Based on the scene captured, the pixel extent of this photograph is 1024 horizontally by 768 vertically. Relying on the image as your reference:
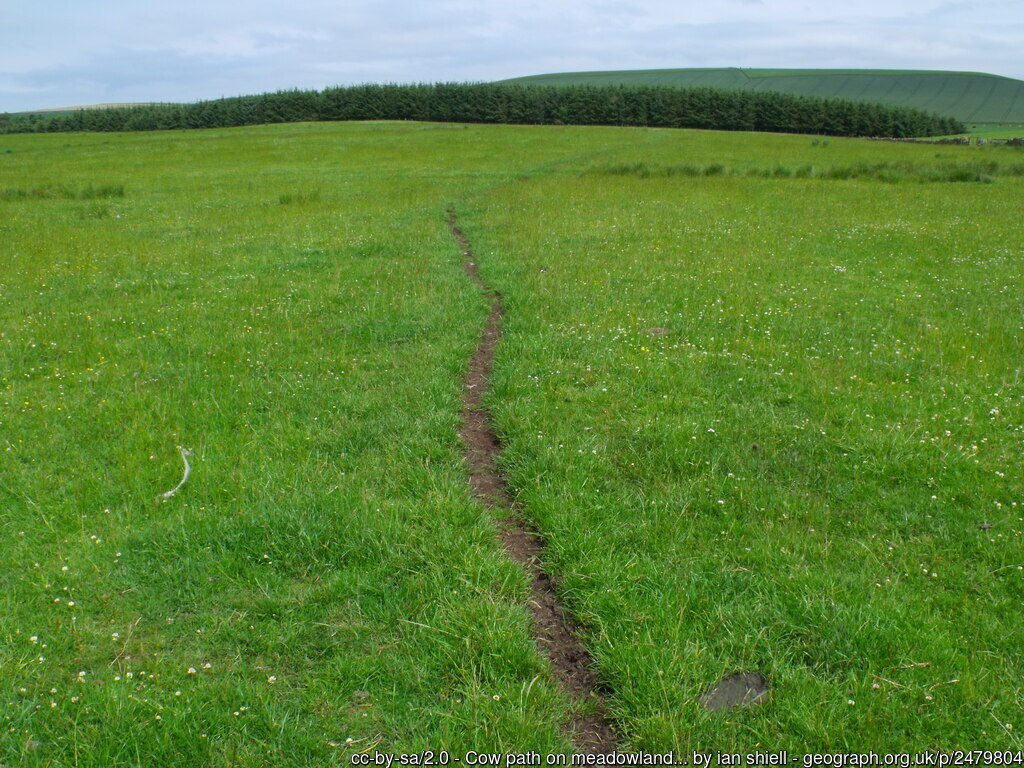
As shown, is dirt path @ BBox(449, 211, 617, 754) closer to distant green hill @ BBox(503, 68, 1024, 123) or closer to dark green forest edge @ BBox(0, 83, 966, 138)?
dark green forest edge @ BBox(0, 83, 966, 138)

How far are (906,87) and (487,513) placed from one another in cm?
16867

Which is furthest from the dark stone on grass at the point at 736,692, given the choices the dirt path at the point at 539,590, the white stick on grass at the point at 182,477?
the white stick on grass at the point at 182,477

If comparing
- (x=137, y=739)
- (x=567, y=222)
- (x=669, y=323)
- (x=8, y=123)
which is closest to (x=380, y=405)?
(x=137, y=739)

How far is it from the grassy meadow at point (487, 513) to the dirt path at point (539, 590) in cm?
11

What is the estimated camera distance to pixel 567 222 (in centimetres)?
2028

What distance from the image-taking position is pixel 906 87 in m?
139

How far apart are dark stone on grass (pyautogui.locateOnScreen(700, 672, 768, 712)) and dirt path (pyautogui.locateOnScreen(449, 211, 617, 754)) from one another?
0.60 meters

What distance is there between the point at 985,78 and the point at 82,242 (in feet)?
588

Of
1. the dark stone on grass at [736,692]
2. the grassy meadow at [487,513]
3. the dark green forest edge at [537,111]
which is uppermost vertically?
the dark green forest edge at [537,111]

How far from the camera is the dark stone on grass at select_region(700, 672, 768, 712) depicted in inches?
149

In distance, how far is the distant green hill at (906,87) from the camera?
4938 inches

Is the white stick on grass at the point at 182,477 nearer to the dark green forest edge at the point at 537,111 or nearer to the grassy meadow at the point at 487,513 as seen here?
the grassy meadow at the point at 487,513

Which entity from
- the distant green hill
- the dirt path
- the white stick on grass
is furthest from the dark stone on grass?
the distant green hill

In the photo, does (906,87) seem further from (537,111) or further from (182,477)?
(182,477)
